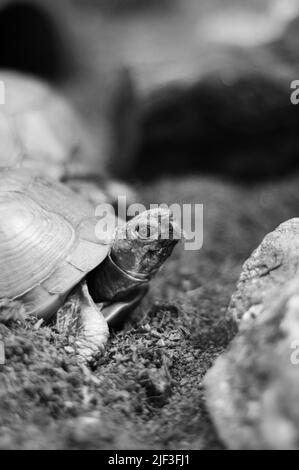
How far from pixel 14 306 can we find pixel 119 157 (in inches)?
165

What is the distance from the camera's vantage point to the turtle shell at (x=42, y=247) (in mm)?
3104

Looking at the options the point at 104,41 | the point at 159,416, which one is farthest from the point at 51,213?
the point at 104,41

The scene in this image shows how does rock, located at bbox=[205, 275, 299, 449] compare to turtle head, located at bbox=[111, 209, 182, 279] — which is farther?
turtle head, located at bbox=[111, 209, 182, 279]

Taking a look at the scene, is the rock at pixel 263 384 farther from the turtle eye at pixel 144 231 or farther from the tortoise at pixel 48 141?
the tortoise at pixel 48 141

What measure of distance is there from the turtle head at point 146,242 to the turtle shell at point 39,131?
1458 millimetres

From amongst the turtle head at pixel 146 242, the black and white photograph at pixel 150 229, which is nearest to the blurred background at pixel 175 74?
the black and white photograph at pixel 150 229

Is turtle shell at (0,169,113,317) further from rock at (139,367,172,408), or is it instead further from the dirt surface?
rock at (139,367,172,408)

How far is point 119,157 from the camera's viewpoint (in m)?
6.88

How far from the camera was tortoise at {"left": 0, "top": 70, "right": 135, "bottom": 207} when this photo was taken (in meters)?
4.94

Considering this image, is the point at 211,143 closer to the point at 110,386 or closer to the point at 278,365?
the point at 110,386

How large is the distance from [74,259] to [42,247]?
0.21 meters

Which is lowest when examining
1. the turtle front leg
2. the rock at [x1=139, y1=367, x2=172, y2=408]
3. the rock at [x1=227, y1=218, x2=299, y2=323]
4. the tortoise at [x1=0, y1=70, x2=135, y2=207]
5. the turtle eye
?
the rock at [x1=139, y1=367, x2=172, y2=408]

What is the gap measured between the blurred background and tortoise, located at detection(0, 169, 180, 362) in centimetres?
303

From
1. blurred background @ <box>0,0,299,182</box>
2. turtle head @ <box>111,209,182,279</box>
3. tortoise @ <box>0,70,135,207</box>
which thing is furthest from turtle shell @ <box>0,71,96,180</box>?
turtle head @ <box>111,209,182,279</box>
